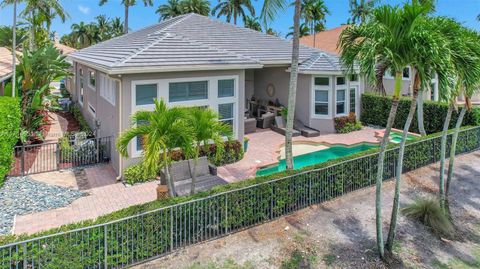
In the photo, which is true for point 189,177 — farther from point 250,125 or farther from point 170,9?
point 170,9

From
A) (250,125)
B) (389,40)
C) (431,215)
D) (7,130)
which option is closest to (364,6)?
(389,40)

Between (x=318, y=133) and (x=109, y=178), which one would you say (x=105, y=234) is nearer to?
(x=109, y=178)

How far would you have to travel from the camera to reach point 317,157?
666 inches

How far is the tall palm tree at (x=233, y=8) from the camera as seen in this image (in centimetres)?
4609

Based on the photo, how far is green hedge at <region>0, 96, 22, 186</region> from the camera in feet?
37.5

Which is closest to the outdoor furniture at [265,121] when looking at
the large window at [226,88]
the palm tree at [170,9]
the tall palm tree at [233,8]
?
the large window at [226,88]

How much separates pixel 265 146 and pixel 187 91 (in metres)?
5.81

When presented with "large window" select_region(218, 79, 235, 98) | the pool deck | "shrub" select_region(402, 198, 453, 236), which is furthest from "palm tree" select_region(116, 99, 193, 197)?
"shrub" select_region(402, 198, 453, 236)

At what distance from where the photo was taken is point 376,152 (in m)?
12.2

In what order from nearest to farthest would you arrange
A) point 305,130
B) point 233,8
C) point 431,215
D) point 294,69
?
point 431,215 < point 294,69 < point 305,130 < point 233,8

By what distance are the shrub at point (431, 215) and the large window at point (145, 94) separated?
30.6 feet

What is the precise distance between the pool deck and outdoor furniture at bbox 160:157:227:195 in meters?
1.19

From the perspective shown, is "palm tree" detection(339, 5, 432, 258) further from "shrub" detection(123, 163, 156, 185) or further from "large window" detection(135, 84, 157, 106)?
"shrub" detection(123, 163, 156, 185)

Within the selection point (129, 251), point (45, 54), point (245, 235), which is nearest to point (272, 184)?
point (245, 235)
